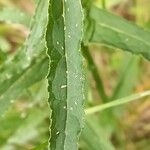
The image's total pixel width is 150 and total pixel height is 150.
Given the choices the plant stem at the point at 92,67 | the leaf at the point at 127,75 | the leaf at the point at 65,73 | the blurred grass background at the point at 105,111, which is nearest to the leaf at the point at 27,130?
the blurred grass background at the point at 105,111

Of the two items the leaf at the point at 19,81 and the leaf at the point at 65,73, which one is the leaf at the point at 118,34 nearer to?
the leaf at the point at 19,81

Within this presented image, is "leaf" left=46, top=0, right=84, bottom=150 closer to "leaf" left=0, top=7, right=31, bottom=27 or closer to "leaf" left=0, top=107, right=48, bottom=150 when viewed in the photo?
"leaf" left=0, top=7, right=31, bottom=27

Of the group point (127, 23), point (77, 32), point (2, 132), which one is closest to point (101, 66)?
point (2, 132)

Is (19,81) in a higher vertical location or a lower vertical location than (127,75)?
lower

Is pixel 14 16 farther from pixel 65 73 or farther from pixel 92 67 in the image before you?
pixel 65 73

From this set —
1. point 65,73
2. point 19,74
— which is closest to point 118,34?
point 19,74

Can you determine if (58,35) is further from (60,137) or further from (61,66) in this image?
(60,137)
